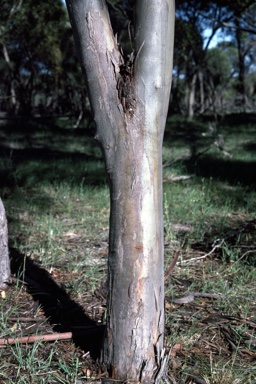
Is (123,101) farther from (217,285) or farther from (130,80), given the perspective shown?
(217,285)

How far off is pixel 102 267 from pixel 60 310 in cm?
79

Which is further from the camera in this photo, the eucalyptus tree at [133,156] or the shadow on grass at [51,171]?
the shadow on grass at [51,171]

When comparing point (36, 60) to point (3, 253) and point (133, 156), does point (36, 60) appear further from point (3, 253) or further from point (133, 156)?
point (133, 156)

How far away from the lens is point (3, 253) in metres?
2.96

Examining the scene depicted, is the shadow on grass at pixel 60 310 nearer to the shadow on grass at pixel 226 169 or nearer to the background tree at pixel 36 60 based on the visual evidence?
the shadow on grass at pixel 226 169

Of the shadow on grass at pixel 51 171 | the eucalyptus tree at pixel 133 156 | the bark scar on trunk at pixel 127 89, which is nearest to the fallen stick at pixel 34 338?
the eucalyptus tree at pixel 133 156

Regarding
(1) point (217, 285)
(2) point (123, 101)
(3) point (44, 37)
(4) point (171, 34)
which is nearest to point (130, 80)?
(2) point (123, 101)

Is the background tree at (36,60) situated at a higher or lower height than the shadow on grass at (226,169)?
higher

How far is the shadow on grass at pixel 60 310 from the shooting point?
95.9 inches

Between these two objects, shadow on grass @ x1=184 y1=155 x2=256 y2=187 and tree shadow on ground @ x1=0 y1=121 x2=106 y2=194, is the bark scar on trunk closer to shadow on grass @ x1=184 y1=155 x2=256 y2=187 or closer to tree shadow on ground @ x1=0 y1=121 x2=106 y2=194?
tree shadow on ground @ x1=0 y1=121 x2=106 y2=194

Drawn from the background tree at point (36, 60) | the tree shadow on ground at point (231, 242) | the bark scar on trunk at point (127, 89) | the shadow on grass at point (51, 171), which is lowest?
the tree shadow on ground at point (231, 242)

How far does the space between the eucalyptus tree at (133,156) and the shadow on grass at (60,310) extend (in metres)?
0.32

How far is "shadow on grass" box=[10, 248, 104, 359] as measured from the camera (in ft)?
7.99

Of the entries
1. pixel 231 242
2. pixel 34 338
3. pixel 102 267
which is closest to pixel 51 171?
pixel 231 242
